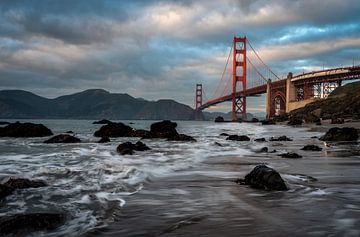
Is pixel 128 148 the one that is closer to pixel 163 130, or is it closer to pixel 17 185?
pixel 17 185

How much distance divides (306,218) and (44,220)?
8.98 ft

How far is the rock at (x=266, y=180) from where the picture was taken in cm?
518

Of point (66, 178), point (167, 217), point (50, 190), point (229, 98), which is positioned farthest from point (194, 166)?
point (229, 98)

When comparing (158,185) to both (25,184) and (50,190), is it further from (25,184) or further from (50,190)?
(25,184)

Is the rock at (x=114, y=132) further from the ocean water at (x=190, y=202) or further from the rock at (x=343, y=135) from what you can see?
the ocean water at (x=190, y=202)

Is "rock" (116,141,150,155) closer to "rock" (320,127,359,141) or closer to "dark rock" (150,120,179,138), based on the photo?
"dark rock" (150,120,179,138)

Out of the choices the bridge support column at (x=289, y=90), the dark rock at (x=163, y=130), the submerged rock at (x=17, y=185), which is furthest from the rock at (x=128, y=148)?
the bridge support column at (x=289, y=90)

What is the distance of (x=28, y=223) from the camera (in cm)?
344

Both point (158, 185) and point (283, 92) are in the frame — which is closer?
point (158, 185)

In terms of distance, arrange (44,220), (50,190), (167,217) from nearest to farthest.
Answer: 1. (44,220)
2. (167,217)
3. (50,190)

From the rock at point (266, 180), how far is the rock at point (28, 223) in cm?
296

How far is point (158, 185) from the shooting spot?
5.99m

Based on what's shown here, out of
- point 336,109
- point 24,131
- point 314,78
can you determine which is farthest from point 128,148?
point 314,78

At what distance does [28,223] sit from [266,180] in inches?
133
